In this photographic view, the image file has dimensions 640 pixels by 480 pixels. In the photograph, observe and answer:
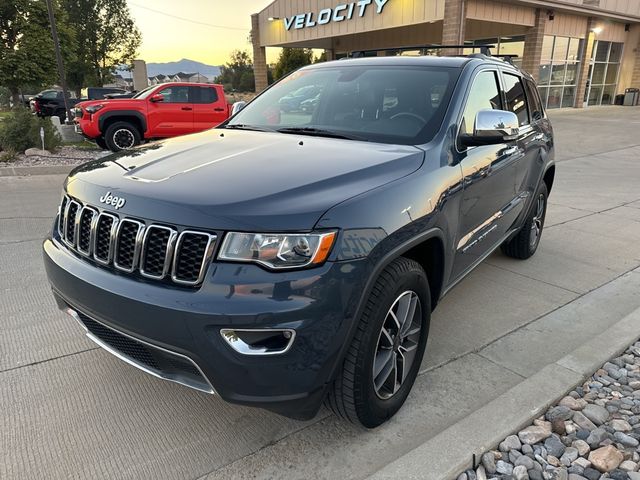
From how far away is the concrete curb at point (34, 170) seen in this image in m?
8.70

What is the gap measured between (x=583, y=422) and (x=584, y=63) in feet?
88.4

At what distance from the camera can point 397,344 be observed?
96.5 inches

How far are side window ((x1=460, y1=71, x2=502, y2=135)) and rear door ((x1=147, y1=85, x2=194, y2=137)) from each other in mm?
9934

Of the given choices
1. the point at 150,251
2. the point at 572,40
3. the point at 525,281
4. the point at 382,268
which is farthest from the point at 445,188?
the point at 572,40

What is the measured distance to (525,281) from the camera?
4469mm

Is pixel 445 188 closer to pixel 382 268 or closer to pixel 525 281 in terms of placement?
pixel 382 268

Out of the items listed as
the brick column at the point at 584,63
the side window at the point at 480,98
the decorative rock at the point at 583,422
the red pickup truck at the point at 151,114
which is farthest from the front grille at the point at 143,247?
the brick column at the point at 584,63

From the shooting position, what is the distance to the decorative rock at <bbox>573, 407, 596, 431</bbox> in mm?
2498

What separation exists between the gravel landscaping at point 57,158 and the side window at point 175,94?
2.13 m

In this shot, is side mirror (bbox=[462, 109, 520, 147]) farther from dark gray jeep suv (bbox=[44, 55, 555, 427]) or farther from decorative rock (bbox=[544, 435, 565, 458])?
decorative rock (bbox=[544, 435, 565, 458])

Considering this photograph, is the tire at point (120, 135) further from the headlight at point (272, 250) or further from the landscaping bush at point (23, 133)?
the headlight at point (272, 250)

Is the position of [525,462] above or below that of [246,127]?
below

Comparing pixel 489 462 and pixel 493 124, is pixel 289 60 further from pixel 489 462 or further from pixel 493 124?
pixel 489 462

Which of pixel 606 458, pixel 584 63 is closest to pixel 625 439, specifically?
pixel 606 458
